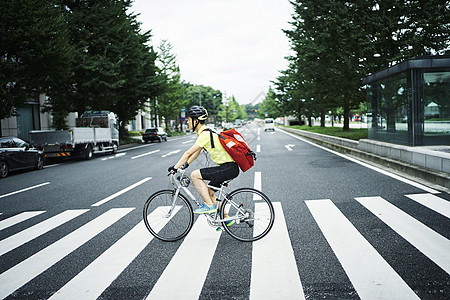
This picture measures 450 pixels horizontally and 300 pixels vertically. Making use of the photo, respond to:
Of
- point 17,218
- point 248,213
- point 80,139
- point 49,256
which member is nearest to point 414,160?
point 248,213

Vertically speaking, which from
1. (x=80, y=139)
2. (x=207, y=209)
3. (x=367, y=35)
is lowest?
(x=207, y=209)

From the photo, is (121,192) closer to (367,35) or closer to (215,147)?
(215,147)

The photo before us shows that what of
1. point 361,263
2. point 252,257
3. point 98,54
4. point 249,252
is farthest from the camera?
point 98,54

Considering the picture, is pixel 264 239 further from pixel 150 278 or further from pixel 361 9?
pixel 361 9

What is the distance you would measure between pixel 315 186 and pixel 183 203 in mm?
4522

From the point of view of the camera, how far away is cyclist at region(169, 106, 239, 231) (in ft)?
15.1

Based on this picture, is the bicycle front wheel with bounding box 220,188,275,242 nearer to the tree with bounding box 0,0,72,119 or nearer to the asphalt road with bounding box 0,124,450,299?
the asphalt road with bounding box 0,124,450,299

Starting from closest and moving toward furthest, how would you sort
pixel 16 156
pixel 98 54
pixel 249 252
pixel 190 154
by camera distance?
pixel 249 252 < pixel 190 154 < pixel 16 156 < pixel 98 54

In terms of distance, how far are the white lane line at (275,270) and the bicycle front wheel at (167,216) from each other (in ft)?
3.18

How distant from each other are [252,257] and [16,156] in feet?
39.3

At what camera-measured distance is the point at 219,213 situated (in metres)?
4.86

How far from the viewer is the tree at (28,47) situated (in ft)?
49.1

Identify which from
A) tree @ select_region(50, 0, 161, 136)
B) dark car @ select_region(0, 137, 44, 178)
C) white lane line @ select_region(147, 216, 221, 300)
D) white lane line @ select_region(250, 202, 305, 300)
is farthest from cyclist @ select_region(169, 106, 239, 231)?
tree @ select_region(50, 0, 161, 136)

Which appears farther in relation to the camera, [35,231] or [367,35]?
[367,35]
